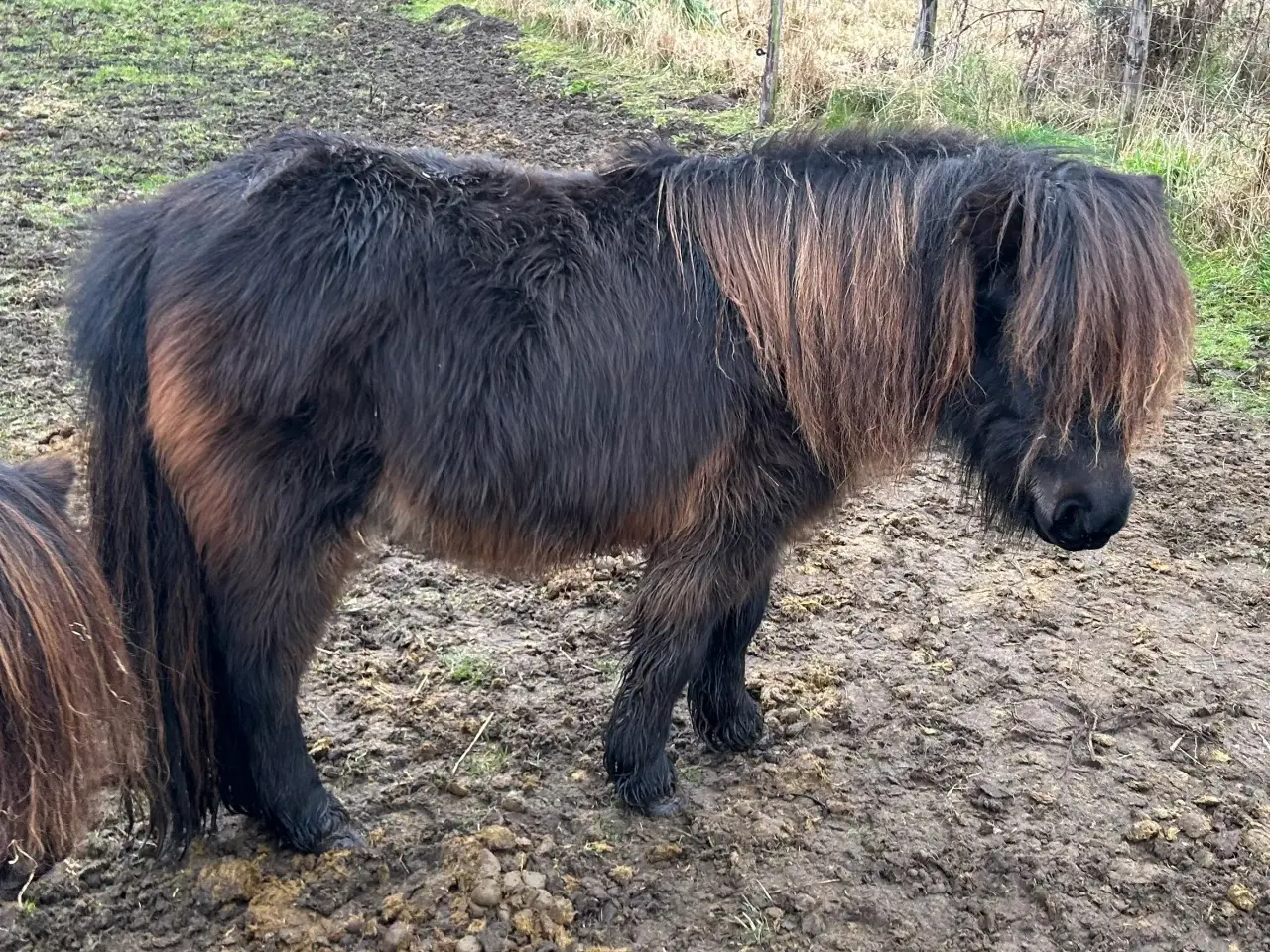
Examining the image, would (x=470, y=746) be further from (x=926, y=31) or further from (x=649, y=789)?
(x=926, y=31)

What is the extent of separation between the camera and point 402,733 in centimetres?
312

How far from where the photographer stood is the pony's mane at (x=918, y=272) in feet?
7.43

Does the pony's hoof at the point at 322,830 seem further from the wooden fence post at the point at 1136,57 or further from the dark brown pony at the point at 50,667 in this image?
the wooden fence post at the point at 1136,57

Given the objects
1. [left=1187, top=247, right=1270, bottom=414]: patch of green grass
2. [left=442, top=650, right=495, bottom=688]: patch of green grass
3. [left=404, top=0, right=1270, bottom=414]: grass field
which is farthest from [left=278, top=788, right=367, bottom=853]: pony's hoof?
[left=1187, top=247, right=1270, bottom=414]: patch of green grass

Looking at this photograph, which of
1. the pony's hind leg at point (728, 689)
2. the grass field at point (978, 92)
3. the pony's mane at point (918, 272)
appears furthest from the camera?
the grass field at point (978, 92)

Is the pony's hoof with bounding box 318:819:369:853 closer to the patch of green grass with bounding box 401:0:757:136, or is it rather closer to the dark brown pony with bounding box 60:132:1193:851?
the dark brown pony with bounding box 60:132:1193:851

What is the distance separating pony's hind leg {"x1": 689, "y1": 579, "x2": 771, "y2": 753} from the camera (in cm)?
301

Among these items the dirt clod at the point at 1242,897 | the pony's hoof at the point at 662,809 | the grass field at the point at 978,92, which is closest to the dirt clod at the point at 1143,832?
the dirt clod at the point at 1242,897

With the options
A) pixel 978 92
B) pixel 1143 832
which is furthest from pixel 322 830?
pixel 978 92

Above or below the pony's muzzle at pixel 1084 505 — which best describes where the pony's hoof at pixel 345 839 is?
below

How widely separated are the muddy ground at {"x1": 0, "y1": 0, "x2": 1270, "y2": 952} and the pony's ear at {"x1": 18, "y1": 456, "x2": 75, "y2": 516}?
1.20m

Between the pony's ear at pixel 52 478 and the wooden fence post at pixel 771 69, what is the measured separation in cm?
730

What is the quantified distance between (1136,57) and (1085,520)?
6.16m

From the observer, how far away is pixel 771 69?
818cm
